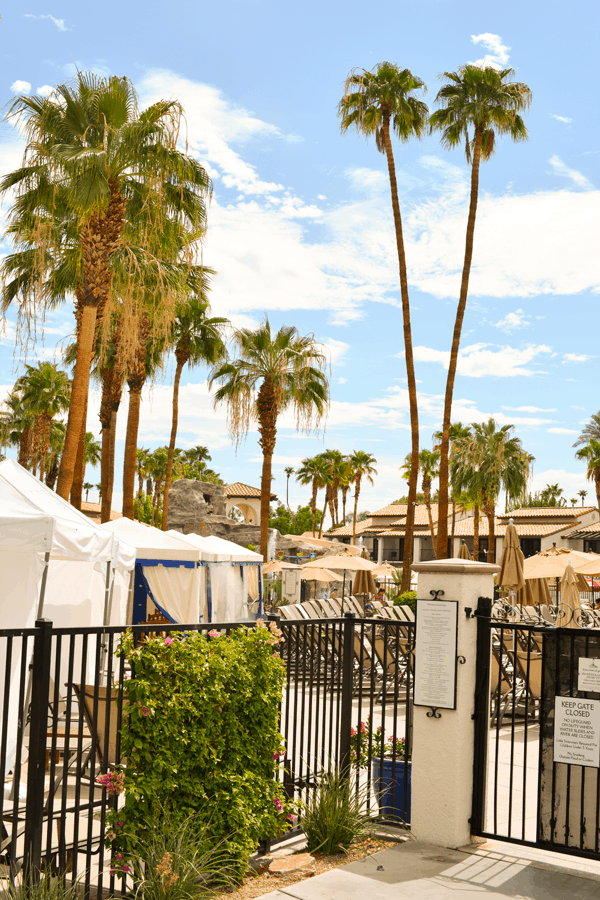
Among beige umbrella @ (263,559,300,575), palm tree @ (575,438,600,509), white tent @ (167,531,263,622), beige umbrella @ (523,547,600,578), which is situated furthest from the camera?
palm tree @ (575,438,600,509)

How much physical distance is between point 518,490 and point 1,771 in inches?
1663

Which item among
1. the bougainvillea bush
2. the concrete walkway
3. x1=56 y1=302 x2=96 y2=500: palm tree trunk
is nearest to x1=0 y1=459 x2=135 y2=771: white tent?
the bougainvillea bush

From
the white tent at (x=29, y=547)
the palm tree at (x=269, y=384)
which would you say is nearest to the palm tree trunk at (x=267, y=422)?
the palm tree at (x=269, y=384)

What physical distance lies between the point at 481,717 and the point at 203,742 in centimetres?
200

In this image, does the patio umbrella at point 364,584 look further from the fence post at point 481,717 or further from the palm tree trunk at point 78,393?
the fence post at point 481,717

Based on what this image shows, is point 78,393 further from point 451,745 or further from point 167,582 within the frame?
point 451,745

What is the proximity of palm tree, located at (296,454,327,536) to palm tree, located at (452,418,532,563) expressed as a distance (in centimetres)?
3143

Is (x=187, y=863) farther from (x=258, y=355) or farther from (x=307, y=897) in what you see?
(x=258, y=355)

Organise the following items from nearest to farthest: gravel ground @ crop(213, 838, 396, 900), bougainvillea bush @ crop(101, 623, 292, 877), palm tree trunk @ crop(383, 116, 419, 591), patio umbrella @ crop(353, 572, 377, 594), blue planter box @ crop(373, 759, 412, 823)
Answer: bougainvillea bush @ crop(101, 623, 292, 877) → gravel ground @ crop(213, 838, 396, 900) → blue planter box @ crop(373, 759, 412, 823) → patio umbrella @ crop(353, 572, 377, 594) → palm tree trunk @ crop(383, 116, 419, 591)

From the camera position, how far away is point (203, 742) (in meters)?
4.23

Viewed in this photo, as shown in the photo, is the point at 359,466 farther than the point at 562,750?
Yes

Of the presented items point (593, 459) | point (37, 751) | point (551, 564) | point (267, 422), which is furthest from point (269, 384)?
point (593, 459)

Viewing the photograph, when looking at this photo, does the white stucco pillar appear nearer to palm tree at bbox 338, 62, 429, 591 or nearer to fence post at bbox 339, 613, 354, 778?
fence post at bbox 339, 613, 354, 778

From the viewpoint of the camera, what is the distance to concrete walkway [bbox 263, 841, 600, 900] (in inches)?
170
